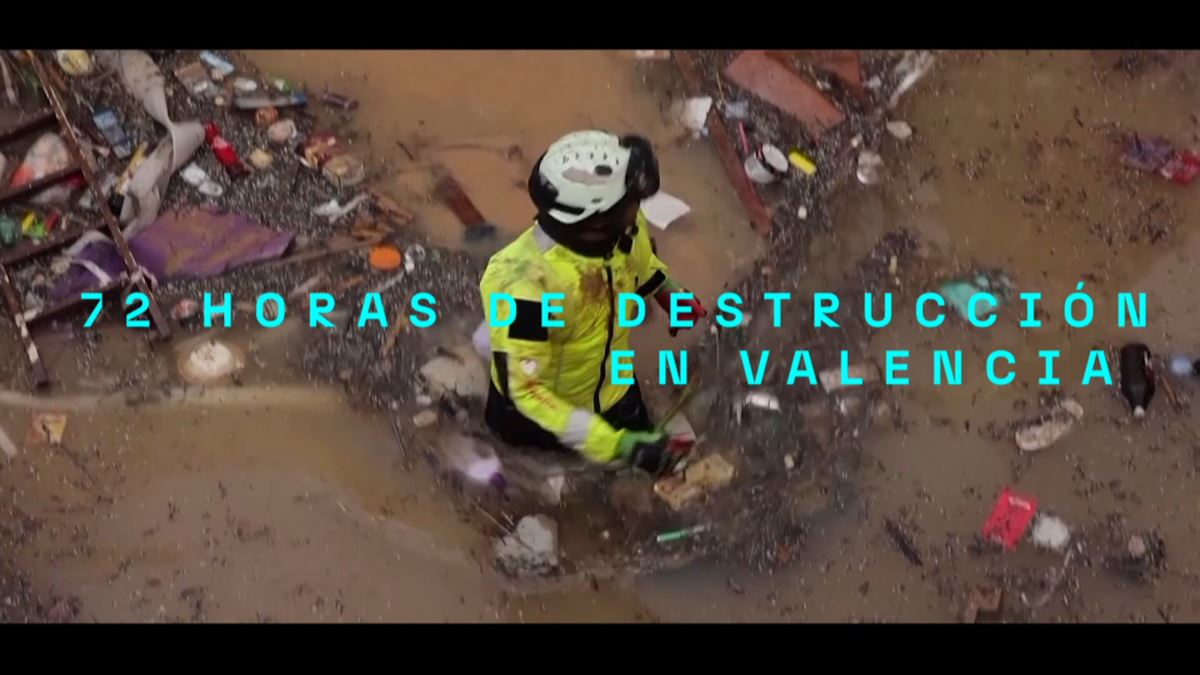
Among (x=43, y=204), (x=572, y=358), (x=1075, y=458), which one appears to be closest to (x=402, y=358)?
(x=572, y=358)

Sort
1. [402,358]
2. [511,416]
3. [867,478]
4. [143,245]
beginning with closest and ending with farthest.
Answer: [511,416], [867,478], [402,358], [143,245]

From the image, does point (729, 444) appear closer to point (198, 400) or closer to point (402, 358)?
point (402, 358)

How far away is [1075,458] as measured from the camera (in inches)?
168

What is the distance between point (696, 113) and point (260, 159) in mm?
2215

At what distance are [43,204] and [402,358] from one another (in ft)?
6.39

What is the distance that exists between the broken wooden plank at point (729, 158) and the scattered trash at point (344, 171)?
1.77 meters

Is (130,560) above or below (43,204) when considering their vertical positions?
below

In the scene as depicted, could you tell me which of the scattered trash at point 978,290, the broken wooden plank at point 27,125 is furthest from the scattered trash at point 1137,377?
the broken wooden plank at point 27,125

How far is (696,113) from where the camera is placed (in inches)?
215

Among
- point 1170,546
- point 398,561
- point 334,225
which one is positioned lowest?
point 1170,546

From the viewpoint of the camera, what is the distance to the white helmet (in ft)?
10.3

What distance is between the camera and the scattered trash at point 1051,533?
4.04m

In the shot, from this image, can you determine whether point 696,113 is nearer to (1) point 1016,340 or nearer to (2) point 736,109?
(2) point 736,109

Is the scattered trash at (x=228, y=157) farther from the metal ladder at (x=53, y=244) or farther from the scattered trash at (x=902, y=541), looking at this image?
the scattered trash at (x=902, y=541)
